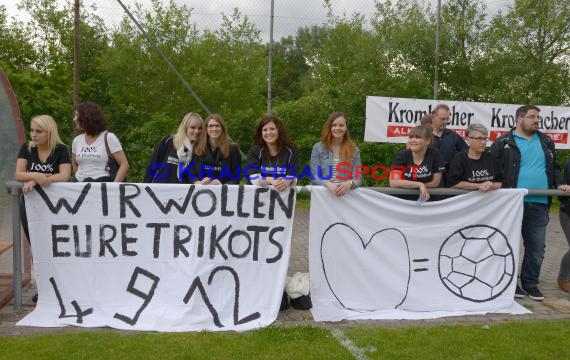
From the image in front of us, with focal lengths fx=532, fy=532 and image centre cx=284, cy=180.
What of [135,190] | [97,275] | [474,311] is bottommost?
[474,311]

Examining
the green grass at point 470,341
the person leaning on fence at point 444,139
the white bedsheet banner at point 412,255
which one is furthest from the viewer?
the person leaning on fence at point 444,139

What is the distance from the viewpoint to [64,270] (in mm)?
4555

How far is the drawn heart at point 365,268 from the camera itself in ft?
15.9

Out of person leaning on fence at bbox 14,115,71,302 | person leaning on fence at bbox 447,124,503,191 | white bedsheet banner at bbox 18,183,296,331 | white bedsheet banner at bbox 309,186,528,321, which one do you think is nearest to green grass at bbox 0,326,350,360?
white bedsheet banner at bbox 18,183,296,331

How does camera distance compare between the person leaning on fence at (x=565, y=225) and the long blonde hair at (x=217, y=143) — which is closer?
the long blonde hair at (x=217, y=143)

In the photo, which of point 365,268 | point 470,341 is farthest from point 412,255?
point 470,341

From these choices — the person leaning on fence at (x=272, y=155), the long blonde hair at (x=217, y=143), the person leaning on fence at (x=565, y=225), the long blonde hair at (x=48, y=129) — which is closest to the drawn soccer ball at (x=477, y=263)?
the person leaning on fence at (x=565, y=225)

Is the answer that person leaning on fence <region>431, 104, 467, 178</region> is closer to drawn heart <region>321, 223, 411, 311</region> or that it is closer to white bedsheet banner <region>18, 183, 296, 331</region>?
drawn heart <region>321, 223, 411, 311</region>

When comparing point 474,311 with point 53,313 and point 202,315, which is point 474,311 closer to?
point 202,315

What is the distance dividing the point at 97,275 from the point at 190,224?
905 millimetres

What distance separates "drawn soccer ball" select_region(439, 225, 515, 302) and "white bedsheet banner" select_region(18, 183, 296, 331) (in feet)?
5.49

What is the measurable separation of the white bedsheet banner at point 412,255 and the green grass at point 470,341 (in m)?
0.40

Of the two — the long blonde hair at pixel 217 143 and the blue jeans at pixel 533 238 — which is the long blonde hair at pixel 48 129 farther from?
the blue jeans at pixel 533 238

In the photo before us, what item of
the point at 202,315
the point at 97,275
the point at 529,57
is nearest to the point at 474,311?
the point at 202,315
